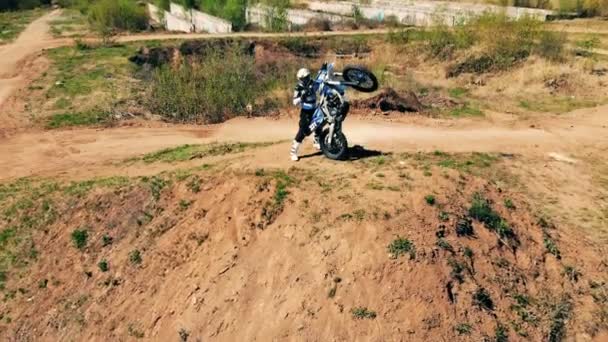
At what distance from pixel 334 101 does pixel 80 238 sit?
555cm

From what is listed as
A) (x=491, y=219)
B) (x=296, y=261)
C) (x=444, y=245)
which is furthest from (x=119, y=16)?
(x=444, y=245)

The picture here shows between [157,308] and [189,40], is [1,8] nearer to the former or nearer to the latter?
[189,40]

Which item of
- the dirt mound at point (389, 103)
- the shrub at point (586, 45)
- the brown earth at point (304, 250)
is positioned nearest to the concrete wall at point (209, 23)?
the dirt mound at point (389, 103)

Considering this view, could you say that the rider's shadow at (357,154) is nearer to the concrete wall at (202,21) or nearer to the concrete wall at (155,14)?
the concrete wall at (202,21)

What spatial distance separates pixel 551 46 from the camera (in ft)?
74.2

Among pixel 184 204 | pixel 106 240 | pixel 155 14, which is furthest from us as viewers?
pixel 155 14

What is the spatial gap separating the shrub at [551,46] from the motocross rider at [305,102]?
14.5 metres

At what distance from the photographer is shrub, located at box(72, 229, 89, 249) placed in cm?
1063

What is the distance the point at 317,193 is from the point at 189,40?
19589 mm

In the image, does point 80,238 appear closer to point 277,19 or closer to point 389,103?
point 389,103

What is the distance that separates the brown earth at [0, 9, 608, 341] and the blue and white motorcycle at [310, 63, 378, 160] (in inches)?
16.1

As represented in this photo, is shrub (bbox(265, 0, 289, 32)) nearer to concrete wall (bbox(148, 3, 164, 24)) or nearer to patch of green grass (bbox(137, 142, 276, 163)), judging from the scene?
concrete wall (bbox(148, 3, 164, 24))

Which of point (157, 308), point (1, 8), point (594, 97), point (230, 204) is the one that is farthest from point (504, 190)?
point (1, 8)

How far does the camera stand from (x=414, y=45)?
1052 inches
